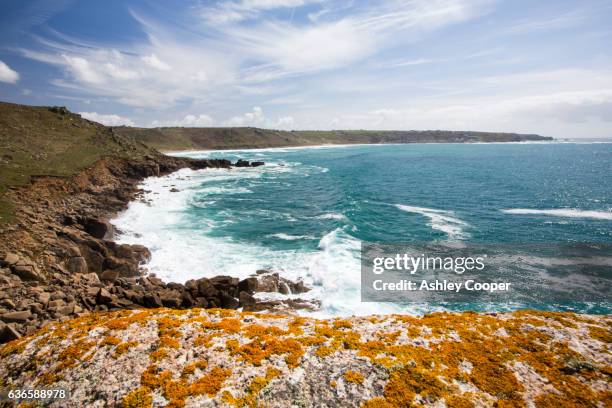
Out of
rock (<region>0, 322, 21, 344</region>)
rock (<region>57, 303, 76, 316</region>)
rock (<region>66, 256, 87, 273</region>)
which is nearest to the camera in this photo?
rock (<region>0, 322, 21, 344</region>)

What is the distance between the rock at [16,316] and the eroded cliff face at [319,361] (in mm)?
5174

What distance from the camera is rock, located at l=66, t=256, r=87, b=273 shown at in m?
21.7

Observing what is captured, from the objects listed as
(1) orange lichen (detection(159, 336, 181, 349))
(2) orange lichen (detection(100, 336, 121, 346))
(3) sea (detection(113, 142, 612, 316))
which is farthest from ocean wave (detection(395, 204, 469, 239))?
(2) orange lichen (detection(100, 336, 121, 346))

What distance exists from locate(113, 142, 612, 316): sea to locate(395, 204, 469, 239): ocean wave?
0.14m

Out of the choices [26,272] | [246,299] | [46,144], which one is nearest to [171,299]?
[246,299]

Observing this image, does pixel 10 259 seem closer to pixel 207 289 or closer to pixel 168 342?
pixel 207 289

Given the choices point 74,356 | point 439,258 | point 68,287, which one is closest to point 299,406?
point 74,356

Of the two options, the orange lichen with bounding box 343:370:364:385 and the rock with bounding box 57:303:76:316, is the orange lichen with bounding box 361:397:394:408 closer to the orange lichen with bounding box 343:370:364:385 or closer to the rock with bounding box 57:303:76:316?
the orange lichen with bounding box 343:370:364:385

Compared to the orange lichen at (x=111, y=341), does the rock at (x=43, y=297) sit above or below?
below

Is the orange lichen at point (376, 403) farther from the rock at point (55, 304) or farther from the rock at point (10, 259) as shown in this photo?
the rock at point (10, 259)

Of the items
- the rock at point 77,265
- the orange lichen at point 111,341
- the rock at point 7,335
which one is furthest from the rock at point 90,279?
the orange lichen at point 111,341

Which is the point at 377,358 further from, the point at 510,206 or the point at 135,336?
the point at 510,206

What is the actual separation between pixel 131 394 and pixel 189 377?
1.46 metres

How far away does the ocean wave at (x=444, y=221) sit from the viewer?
35094mm
